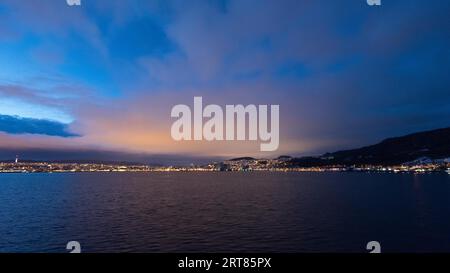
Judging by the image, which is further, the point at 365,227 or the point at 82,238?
the point at 365,227

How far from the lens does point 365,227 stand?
1583 inches

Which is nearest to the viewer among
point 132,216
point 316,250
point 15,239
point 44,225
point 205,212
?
point 316,250

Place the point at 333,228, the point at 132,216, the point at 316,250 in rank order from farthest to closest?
the point at 132,216
the point at 333,228
the point at 316,250

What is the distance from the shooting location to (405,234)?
3628 centimetres

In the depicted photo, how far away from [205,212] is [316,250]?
24.9 m
